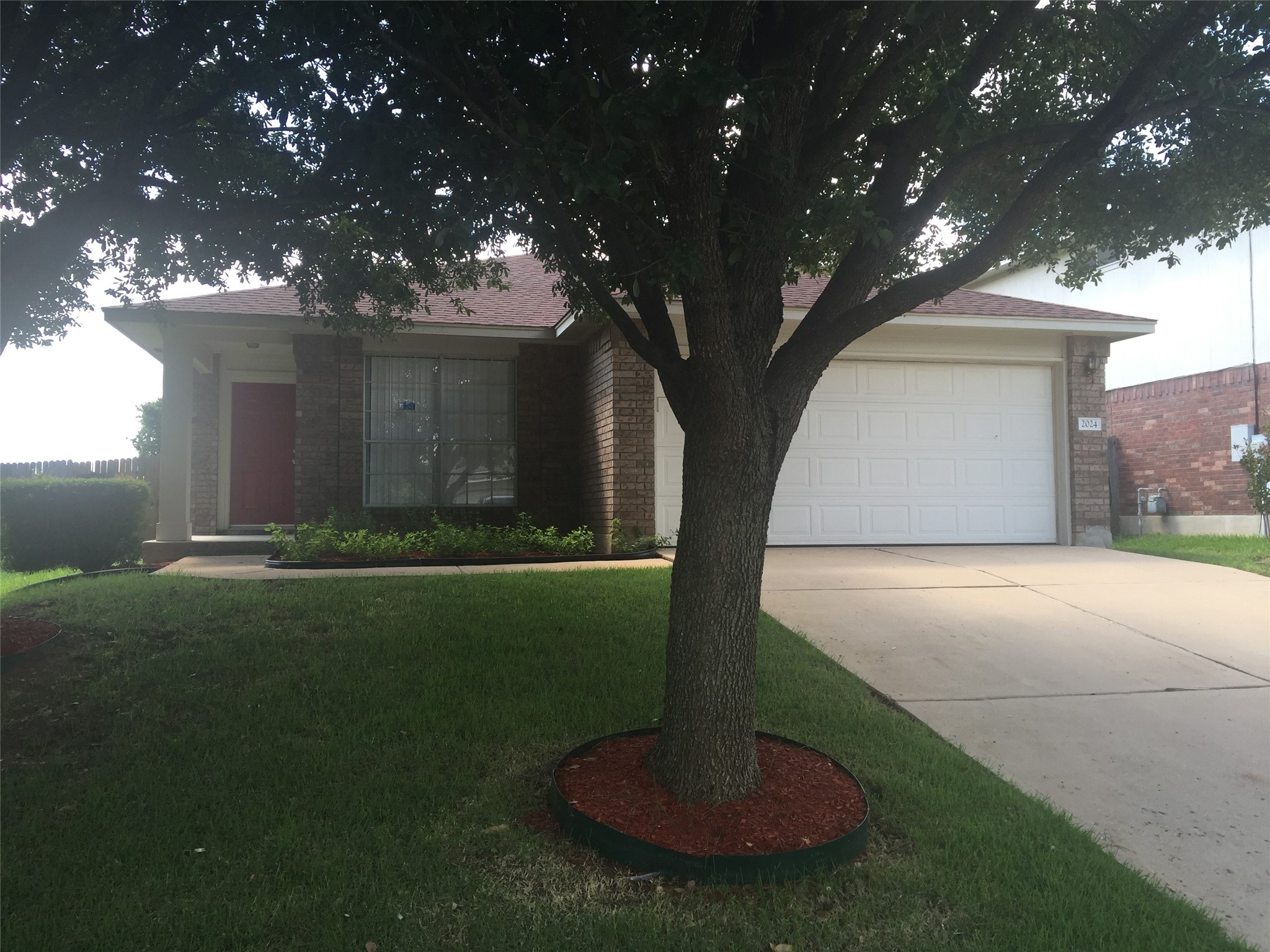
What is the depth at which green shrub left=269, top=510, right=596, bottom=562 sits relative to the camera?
9727mm

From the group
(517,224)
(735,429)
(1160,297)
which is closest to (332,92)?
(517,224)

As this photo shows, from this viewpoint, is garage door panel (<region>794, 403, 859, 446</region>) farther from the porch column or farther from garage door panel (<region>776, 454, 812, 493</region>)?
the porch column

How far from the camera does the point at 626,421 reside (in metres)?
10.5

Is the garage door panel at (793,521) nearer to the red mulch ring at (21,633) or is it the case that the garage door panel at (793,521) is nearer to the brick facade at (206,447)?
the red mulch ring at (21,633)

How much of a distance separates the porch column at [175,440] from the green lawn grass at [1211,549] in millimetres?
12251

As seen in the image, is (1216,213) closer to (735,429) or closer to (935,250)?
(935,250)

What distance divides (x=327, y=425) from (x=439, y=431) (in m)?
1.53

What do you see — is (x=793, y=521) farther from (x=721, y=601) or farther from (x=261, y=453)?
(x=261, y=453)

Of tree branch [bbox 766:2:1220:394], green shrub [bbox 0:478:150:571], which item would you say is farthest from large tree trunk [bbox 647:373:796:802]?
green shrub [bbox 0:478:150:571]

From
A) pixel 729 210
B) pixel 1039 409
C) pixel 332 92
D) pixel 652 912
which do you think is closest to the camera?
pixel 652 912

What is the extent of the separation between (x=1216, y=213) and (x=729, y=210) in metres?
3.66

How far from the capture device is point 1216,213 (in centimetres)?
554

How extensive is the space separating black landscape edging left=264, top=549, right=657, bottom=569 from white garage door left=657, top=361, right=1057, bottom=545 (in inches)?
43.7

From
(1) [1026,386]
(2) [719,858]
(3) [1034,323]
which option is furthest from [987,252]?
(1) [1026,386]
